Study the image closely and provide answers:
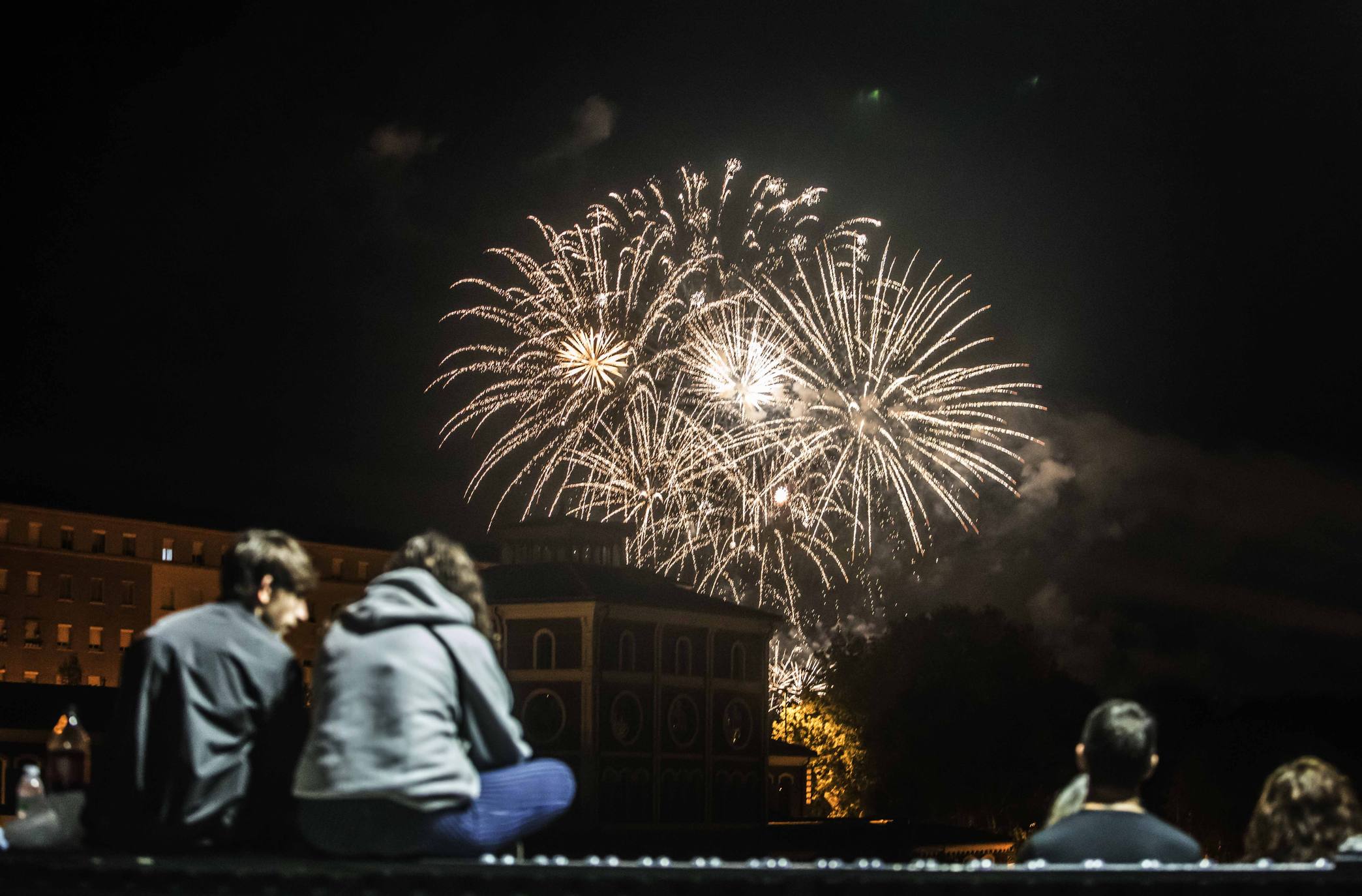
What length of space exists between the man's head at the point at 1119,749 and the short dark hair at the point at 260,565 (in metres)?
3.06

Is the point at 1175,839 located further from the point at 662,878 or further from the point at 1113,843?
the point at 662,878

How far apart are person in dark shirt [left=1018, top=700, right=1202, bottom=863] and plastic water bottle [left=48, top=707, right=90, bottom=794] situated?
4088mm

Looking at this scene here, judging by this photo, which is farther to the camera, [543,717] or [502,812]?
[543,717]

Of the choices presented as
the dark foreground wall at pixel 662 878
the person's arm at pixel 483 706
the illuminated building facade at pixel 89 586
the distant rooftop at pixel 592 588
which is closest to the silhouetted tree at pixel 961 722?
the distant rooftop at pixel 592 588

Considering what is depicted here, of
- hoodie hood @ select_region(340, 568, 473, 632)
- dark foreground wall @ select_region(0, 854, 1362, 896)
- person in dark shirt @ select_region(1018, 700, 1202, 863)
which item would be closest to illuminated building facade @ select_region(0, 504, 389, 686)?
hoodie hood @ select_region(340, 568, 473, 632)

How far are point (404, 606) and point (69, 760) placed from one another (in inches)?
91.7

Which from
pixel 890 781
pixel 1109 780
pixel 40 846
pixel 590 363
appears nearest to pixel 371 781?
pixel 40 846

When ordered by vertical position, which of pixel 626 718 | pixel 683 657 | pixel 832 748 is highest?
pixel 683 657

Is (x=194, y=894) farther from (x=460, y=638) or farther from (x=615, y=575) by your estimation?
(x=615, y=575)

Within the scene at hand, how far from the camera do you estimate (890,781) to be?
8731 cm

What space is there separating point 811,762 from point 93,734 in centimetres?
4335

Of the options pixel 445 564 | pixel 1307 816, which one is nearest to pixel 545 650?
pixel 1307 816

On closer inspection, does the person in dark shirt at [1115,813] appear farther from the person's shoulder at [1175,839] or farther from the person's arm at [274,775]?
the person's arm at [274,775]

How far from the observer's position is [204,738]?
622 cm
